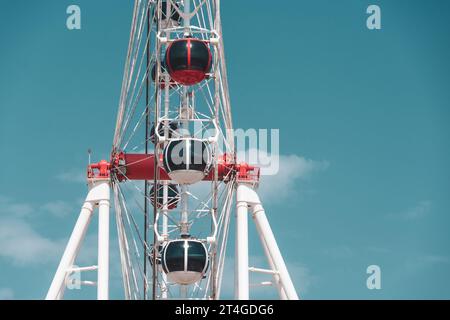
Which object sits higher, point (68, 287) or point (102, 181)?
point (102, 181)

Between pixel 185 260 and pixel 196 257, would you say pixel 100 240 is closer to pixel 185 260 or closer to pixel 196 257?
pixel 185 260

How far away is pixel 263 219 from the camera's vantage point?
6644 cm

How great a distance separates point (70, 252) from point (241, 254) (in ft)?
27.2

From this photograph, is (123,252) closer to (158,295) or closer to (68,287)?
(68,287)

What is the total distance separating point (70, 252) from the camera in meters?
64.0

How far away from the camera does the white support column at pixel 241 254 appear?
65.2 metres

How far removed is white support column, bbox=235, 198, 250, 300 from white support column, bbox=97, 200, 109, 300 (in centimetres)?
638

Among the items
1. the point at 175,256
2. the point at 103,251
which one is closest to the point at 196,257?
the point at 175,256

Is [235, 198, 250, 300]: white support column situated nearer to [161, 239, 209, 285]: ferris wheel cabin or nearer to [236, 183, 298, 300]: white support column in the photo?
[236, 183, 298, 300]: white support column
